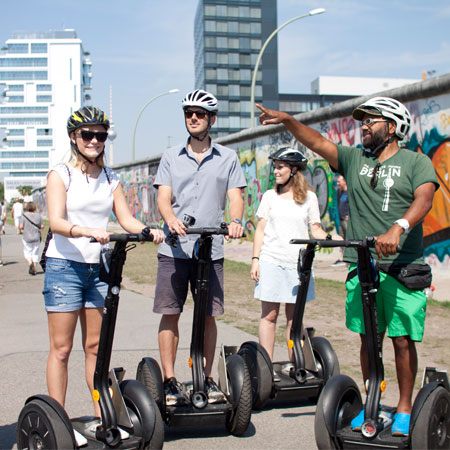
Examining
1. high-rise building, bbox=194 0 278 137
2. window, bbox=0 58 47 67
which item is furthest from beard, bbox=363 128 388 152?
window, bbox=0 58 47 67

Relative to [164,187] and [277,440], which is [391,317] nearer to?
[277,440]

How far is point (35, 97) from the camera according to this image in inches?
7092

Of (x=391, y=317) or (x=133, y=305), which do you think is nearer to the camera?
(x=391, y=317)

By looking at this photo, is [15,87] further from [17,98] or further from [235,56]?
[235,56]

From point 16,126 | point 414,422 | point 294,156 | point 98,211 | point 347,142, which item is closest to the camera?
point 414,422

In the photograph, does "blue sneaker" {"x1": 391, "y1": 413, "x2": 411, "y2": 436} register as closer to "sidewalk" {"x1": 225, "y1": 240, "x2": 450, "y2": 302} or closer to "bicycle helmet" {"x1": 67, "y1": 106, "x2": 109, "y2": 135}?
"bicycle helmet" {"x1": 67, "y1": 106, "x2": 109, "y2": 135}

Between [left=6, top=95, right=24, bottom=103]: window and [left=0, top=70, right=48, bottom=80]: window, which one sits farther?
[left=0, top=70, right=48, bottom=80]: window

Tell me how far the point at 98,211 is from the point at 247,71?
119m

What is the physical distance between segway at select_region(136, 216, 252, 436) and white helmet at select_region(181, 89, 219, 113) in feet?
2.80

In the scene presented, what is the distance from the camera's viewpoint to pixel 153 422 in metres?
3.64

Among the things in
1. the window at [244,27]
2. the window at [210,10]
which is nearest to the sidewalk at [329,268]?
A: the window at [244,27]

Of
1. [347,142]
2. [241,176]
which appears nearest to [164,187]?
[241,176]

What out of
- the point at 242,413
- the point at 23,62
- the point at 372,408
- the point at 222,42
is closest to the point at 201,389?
the point at 242,413

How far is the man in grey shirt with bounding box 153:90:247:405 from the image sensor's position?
4613 millimetres
